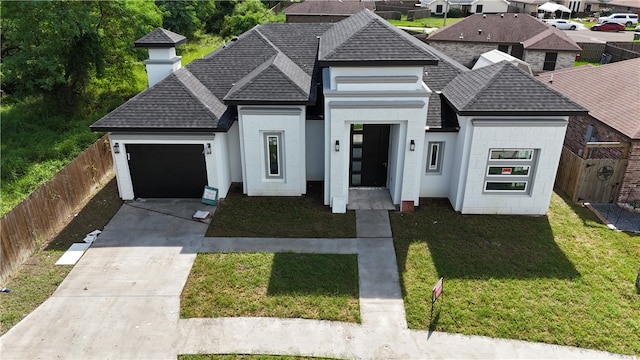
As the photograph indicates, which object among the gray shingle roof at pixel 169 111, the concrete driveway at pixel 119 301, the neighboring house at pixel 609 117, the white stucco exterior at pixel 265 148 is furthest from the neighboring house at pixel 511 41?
the concrete driveway at pixel 119 301

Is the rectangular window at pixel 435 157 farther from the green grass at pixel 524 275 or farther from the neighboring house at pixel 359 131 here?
the green grass at pixel 524 275

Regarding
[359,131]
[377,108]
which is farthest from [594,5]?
[377,108]

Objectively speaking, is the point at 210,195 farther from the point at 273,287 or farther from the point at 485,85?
the point at 485,85

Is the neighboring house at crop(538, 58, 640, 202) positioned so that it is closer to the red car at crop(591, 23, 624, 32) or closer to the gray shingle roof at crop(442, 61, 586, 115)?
the gray shingle roof at crop(442, 61, 586, 115)

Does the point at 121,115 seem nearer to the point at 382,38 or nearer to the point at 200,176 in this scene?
the point at 200,176

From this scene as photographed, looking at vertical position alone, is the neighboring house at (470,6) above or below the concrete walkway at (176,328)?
above

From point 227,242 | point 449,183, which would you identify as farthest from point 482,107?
point 227,242
